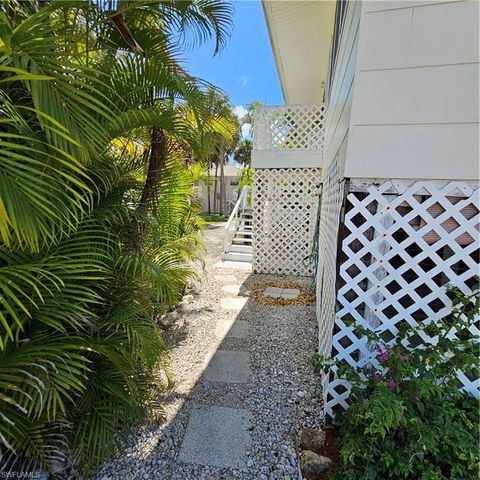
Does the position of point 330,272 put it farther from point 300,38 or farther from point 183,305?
point 300,38

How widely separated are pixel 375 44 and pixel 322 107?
451 cm

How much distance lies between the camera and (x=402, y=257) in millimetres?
1840

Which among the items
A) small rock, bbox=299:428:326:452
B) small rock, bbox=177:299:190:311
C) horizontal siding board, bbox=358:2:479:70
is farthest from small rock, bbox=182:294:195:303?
horizontal siding board, bbox=358:2:479:70

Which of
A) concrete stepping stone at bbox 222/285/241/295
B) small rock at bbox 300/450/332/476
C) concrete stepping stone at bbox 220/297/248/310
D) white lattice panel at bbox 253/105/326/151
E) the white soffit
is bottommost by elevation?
concrete stepping stone at bbox 220/297/248/310

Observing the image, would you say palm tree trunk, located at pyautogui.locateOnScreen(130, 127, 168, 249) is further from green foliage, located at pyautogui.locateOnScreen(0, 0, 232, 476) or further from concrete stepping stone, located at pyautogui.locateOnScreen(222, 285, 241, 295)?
concrete stepping stone, located at pyautogui.locateOnScreen(222, 285, 241, 295)

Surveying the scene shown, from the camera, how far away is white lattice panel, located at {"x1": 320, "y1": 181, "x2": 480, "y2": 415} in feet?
5.68

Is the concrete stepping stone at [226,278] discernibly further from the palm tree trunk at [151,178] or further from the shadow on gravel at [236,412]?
the palm tree trunk at [151,178]

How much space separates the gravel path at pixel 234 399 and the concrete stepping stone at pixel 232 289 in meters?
0.90

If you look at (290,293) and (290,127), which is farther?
(290,127)

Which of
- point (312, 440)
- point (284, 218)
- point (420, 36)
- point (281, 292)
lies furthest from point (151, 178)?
point (284, 218)

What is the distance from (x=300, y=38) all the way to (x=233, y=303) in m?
5.22

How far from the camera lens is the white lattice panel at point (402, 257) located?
5.68ft

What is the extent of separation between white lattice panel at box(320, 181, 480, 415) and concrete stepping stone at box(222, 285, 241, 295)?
137 inches

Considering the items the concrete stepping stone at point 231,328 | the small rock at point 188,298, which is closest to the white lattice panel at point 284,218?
the small rock at point 188,298
